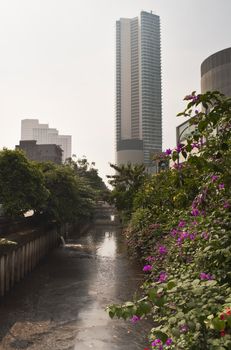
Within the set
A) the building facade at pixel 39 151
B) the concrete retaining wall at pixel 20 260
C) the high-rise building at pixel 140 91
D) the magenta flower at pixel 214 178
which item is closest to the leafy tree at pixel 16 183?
the concrete retaining wall at pixel 20 260

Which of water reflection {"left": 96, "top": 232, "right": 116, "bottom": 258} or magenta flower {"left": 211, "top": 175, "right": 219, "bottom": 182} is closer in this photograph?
magenta flower {"left": 211, "top": 175, "right": 219, "bottom": 182}

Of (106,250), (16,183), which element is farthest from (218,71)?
(16,183)

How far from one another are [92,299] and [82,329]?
4.25 metres

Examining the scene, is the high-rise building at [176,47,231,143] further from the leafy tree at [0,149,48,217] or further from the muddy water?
the muddy water

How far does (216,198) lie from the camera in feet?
27.0

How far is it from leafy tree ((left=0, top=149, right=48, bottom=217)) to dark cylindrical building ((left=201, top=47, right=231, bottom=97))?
72.5 m

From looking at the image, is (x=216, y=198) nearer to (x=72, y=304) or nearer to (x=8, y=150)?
(x=72, y=304)

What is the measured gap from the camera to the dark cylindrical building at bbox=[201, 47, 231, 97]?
89.6 meters

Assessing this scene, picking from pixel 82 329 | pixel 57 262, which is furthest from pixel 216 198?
pixel 57 262

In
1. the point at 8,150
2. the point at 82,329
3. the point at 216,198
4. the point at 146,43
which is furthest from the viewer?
the point at 146,43

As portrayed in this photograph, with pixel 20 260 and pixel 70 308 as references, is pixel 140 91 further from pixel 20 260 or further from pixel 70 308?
pixel 70 308

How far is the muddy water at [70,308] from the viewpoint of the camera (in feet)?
40.1

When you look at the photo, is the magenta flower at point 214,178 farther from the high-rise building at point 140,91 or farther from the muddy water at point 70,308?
the high-rise building at point 140,91

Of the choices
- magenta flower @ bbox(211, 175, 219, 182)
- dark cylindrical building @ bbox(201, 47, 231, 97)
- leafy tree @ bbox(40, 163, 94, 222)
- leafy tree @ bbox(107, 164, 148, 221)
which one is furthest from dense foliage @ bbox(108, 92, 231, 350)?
dark cylindrical building @ bbox(201, 47, 231, 97)
